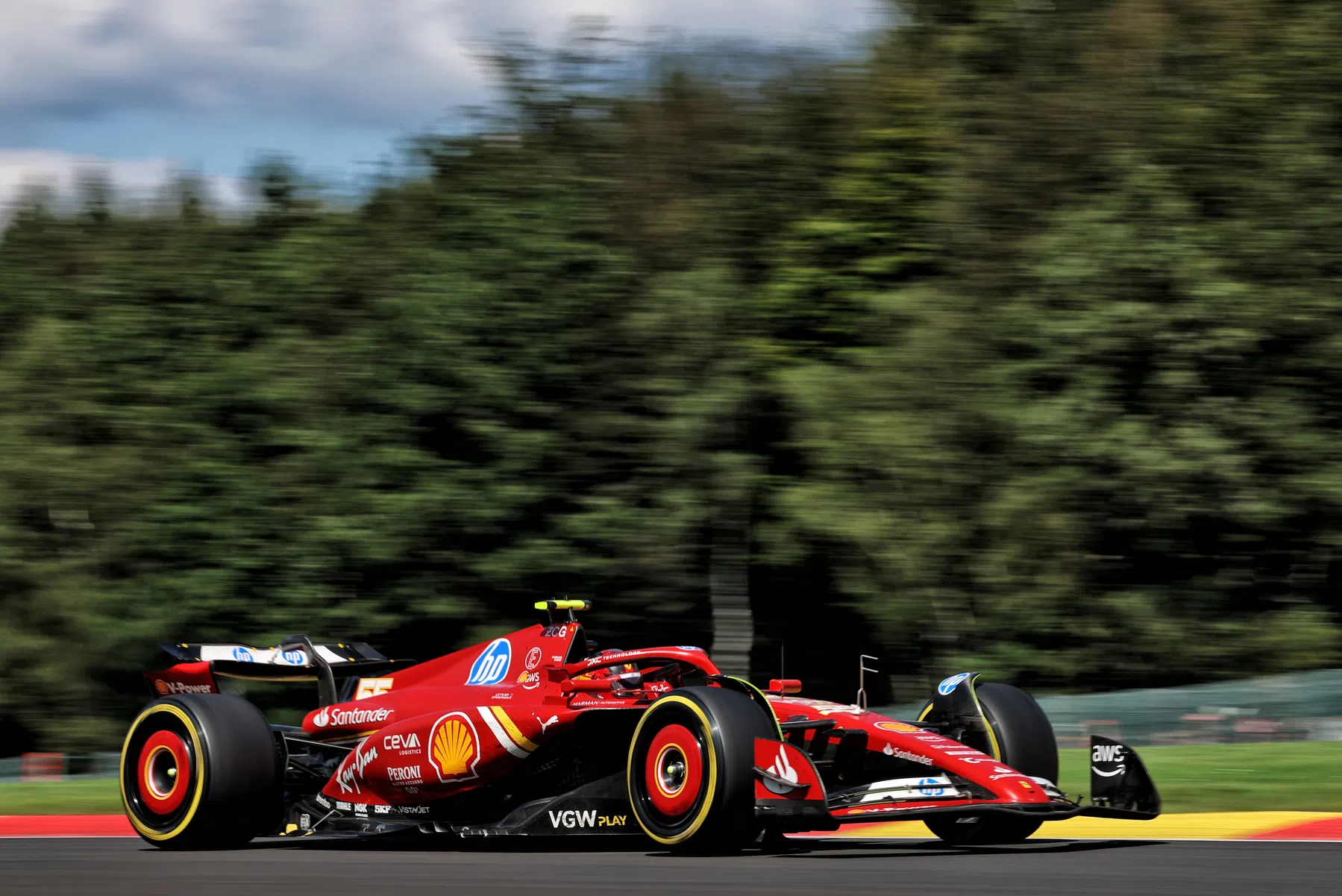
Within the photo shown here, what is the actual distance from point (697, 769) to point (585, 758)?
1.20 m

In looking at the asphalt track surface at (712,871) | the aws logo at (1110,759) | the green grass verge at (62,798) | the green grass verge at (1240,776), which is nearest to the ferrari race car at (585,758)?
the aws logo at (1110,759)

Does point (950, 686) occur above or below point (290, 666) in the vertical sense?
above

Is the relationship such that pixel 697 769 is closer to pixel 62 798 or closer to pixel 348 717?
pixel 348 717

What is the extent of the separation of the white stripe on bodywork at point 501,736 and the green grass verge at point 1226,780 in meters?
4.86

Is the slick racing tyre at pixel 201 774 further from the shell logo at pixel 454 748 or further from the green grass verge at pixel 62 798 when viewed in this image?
the green grass verge at pixel 62 798

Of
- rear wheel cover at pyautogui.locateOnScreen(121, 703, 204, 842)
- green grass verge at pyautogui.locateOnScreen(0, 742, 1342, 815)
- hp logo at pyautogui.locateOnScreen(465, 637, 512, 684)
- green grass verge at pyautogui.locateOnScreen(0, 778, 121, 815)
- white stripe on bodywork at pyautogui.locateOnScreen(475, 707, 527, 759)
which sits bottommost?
green grass verge at pyautogui.locateOnScreen(0, 778, 121, 815)

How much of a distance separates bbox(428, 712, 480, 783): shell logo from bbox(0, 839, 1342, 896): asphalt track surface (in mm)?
417

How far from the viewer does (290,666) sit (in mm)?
10086

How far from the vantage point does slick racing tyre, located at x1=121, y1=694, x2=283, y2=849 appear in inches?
344

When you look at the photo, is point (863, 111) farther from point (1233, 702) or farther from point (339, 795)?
point (339, 795)

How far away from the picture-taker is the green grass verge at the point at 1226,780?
11.1 metres

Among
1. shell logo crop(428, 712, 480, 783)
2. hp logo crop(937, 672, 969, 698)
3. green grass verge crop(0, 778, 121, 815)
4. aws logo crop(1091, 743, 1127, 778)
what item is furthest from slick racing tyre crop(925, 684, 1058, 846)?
green grass verge crop(0, 778, 121, 815)

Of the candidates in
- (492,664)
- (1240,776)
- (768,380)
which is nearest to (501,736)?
(492,664)

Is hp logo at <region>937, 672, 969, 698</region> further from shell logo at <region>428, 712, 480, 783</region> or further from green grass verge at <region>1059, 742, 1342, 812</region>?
green grass verge at <region>1059, 742, 1342, 812</region>
